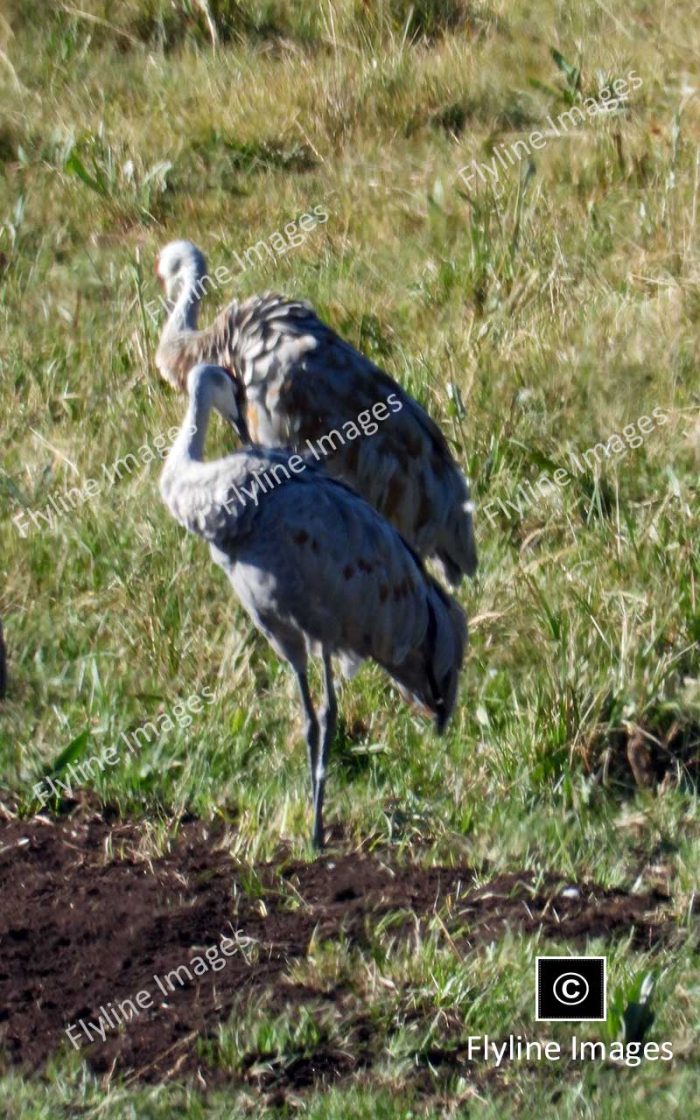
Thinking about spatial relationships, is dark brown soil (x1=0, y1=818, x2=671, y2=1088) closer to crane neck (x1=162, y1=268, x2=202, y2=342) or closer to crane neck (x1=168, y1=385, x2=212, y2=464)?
crane neck (x1=168, y1=385, x2=212, y2=464)

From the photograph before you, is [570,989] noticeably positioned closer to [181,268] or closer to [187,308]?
[187,308]

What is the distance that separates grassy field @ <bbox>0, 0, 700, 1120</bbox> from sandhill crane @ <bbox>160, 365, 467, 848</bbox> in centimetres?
32

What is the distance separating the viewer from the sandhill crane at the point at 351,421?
6309 mm

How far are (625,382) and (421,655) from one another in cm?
231

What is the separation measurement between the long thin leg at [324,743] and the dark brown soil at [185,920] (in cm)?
10

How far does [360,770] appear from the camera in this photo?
562 cm

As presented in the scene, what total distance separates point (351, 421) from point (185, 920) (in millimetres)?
2165

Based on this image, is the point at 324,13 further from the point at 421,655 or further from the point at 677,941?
the point at 677,941

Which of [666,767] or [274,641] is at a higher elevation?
[274,641]

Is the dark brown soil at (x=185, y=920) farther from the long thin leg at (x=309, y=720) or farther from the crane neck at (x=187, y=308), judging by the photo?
the crane neck at (x=187, y=308)

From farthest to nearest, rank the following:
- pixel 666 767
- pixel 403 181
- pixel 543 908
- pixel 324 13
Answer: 1. pixel 324 13
2. pixel 403 181
3. pixel 666 767
4. pixel 543 908

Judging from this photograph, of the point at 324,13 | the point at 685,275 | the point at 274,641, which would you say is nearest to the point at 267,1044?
the point at 274,641

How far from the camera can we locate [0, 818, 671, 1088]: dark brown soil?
4250mm

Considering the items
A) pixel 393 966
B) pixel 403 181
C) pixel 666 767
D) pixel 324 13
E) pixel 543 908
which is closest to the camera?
pixel 393 966
